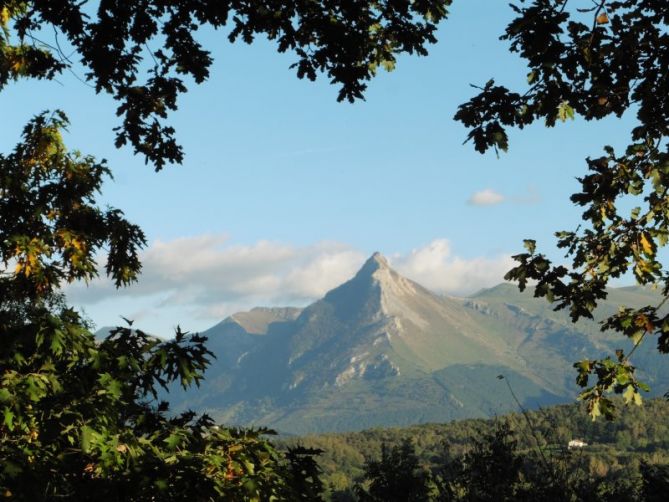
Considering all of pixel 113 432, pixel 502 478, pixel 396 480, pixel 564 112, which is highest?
pixel 564 112

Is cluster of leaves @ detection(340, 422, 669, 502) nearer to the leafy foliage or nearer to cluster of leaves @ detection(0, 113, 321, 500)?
the leafy foliage

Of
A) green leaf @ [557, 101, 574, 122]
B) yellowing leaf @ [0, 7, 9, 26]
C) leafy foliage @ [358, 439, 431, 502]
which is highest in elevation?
yellowing leaf @ [0, 7, 9, 26]

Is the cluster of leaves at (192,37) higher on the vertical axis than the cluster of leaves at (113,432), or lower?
higher

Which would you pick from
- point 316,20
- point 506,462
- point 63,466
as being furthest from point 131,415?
point 506,462

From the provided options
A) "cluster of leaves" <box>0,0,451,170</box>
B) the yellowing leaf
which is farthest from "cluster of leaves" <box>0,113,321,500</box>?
the yellowing leaf

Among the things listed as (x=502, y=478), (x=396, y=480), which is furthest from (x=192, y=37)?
(x=396, y=480)

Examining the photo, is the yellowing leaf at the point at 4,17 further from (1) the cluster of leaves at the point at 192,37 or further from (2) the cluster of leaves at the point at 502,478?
(2) the cluster of leaves at the point at 502,478

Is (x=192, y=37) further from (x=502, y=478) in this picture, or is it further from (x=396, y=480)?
(x=396, y=480)

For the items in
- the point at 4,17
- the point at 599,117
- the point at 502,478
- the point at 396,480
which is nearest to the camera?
the point at 599,117

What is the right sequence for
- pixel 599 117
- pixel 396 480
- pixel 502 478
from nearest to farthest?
pixel 599 117 → pixel 502 478 → pixel 396 480

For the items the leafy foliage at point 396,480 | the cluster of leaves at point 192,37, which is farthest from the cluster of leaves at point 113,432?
the leafy foliage at point 396,480

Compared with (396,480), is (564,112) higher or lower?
higher

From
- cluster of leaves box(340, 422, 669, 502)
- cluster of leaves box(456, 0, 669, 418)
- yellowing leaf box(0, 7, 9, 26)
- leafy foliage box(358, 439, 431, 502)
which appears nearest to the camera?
cluster of leaves box(456, 0, 669, 418)

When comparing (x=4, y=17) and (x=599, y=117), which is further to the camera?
(x=4, y=17)
